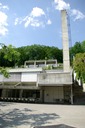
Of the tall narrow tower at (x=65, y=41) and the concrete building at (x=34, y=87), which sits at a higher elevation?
the tall narrow tower at (x=65, y=41)

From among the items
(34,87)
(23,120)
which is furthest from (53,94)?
(23,120)

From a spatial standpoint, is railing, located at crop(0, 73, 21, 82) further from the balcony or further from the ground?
the ground

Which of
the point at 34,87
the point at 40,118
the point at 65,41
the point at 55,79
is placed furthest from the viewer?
the point at 65,41

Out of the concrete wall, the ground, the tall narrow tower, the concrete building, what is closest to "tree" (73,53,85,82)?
the concrete building

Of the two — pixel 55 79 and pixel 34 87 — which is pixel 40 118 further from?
pixel 34 87

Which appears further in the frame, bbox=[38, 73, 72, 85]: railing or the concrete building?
the concrete building

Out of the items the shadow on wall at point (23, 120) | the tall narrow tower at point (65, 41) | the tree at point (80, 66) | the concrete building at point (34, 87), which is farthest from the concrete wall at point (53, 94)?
the shadow on wall at point (23, 120)

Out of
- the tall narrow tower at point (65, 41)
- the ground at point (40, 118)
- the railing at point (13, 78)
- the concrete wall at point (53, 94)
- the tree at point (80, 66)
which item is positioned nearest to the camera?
the ground at point (40, 118)

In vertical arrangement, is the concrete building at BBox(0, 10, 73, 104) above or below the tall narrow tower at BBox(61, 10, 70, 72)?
below

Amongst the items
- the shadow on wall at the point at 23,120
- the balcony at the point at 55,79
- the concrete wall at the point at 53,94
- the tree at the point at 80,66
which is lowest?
the shadow on wall at the point at 23,120

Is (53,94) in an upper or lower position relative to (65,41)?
lower

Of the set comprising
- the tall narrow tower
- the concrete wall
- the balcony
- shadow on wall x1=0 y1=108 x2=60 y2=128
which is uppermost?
the tall narrow tower

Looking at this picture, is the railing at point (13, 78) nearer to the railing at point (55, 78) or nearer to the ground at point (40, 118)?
the railing at point (55, 78)

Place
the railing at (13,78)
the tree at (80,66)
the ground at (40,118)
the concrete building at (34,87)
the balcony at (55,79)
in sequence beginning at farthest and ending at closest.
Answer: the railing at (13,78) → the concrete building at (34,87) → the balcony at (55,79) → the tree at (80,66) → the ground at (40,118)
